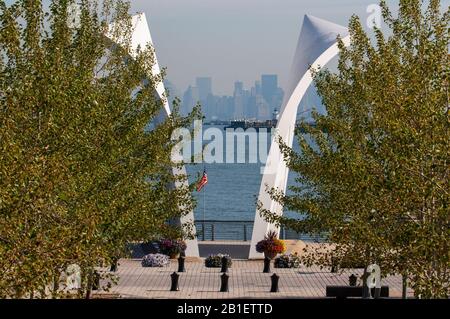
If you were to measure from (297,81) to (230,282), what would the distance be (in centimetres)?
1220

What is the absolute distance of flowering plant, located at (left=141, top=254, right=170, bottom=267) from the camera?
43500 mm

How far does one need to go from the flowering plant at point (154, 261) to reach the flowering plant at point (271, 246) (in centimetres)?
417

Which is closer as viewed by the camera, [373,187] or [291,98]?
[373,187]

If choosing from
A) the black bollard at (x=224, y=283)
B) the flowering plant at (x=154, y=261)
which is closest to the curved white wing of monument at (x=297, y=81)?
the flowering plant at (x=154, y=261)

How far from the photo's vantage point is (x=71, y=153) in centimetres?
2053

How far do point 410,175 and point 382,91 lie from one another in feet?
14.9

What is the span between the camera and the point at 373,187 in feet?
62.6

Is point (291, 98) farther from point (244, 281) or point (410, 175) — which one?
point (410, 175)

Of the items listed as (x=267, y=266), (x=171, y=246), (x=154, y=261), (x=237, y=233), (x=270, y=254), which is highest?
(x=237, y=233)

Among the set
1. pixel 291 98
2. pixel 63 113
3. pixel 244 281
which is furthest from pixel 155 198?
pixel 291 98

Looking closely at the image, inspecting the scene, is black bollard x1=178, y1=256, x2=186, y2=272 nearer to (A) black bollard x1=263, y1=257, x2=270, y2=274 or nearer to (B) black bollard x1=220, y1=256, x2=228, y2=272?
(B) black bollard x1=220, y1=256, x2=228, y2=272

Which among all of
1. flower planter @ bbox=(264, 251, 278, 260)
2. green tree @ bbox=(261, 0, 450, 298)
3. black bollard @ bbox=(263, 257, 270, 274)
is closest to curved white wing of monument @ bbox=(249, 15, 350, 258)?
flower planter @ bbox=(264, 251, 278, 260)

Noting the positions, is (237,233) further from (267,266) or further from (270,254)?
(267,266)

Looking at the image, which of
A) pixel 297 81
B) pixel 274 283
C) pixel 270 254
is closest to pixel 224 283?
pixel 274 283
